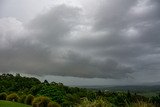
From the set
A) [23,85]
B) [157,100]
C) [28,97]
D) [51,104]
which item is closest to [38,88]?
[23,85]

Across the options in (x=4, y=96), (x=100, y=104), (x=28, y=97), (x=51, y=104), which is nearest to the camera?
(x=100, y=104)

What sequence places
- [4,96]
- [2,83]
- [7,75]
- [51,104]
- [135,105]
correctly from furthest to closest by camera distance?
[7,75], [2,83], [4,96], [51,104], [135,105]

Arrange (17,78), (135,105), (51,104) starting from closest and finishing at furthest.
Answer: (135,105) → (51,104) → (17,78)

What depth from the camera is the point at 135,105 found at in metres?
15.5

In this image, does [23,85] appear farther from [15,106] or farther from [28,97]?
[15,106]

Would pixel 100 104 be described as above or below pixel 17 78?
below

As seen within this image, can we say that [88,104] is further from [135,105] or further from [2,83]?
[2,83]

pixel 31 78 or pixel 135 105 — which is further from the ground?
pixel 31 78

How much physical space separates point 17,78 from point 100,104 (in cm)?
6984

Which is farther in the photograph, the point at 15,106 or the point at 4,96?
the point at 4,96

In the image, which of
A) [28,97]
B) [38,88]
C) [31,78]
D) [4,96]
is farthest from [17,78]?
[28,97]

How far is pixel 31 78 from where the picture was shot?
294ft

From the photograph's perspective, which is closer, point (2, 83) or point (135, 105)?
point (135, 105)

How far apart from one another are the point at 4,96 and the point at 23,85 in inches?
1068
